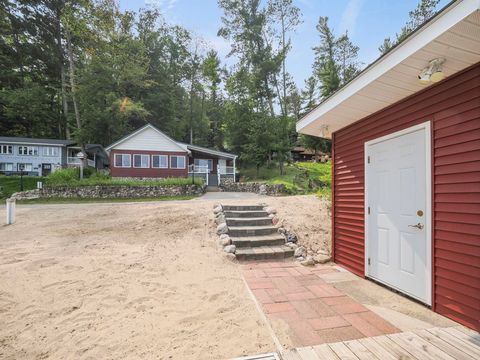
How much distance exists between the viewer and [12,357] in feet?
7.10

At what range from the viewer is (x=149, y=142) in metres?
20.8

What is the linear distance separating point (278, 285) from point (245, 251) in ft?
4.56

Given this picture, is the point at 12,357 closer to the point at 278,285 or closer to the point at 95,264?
the point at 95,264

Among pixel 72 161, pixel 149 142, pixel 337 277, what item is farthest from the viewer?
pixel 72 161

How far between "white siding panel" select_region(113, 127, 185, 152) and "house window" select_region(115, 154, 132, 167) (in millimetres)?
643

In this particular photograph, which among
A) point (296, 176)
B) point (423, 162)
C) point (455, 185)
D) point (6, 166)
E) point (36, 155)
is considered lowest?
point (455, 185)

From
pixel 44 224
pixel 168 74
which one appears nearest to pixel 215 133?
pixel 168 74

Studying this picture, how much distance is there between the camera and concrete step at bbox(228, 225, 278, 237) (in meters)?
5.65

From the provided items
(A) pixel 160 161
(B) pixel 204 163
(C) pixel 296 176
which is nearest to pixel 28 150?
(A) pixel 160 161

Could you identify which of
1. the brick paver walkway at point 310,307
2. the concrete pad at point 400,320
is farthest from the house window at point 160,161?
the concrete pad at point 400,320

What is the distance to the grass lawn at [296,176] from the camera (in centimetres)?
1524

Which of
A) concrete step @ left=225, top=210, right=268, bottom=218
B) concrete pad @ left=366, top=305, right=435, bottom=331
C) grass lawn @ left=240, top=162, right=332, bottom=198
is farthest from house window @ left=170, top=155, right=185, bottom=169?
concrete pad @ left=366, top=305, right=435, bottom=331

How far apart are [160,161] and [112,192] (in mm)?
5782

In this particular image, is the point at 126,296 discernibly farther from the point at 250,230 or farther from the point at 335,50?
the point at 335,50
